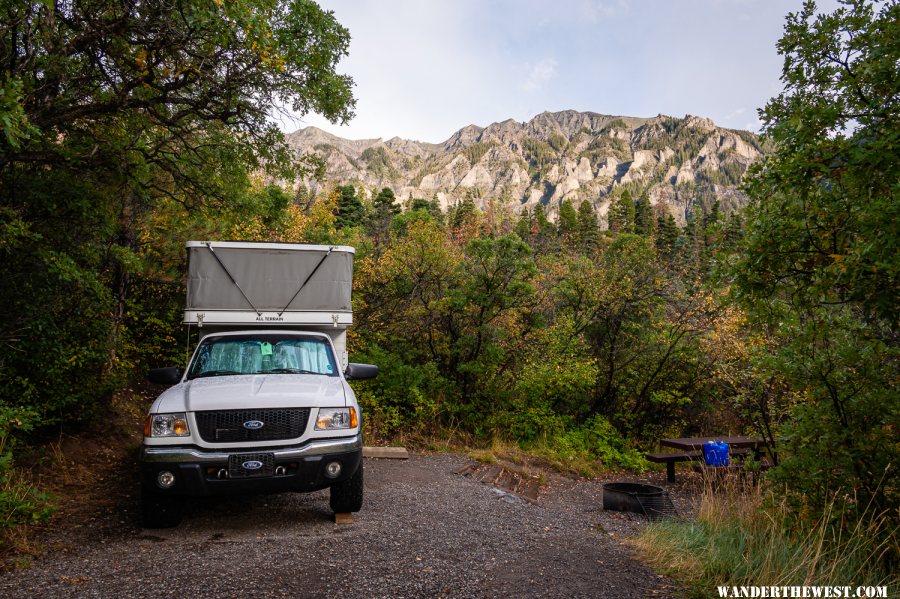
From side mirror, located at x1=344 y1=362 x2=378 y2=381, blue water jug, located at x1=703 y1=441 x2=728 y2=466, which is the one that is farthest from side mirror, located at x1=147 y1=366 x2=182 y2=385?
blue water jug, located at x1=703 y1=441 x2=728 y2=466

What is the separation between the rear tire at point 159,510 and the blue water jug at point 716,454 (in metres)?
8.07

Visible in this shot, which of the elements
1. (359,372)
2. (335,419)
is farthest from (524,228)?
(335,419)

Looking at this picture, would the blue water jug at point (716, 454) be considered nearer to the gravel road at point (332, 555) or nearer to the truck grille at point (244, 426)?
the gravel road at point (332, 555)

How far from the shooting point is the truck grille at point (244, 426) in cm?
482

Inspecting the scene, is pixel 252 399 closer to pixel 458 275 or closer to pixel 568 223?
pixel 458 275

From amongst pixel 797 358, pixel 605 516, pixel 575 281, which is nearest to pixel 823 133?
pixel 797 358

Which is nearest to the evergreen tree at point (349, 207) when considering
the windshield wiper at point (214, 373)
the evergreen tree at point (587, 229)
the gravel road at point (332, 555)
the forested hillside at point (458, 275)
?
the evergreen tree at point (587, 229)

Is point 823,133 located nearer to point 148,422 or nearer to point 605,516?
point 605,516

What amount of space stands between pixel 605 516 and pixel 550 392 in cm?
510

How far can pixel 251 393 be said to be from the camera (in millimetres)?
5031

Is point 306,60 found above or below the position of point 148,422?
above

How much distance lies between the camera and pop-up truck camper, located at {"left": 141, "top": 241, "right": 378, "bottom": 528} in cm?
472

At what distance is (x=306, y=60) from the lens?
7.55 metres

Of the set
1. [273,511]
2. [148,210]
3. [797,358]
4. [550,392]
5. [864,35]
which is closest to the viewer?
[864,35]
